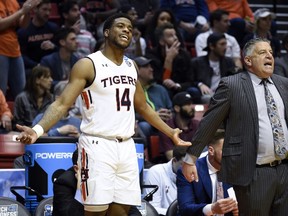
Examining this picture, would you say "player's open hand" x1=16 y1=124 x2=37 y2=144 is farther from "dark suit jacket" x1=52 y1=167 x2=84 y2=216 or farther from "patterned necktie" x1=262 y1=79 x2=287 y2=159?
"patterned necktie" x1=262 y1=79 x2=287 y2=159

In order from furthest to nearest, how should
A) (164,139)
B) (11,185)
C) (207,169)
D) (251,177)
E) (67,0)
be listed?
(67,0)
(164,139)
(11,185)
(207,169)
(251,177)

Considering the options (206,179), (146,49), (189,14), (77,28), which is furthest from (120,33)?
(189,14)

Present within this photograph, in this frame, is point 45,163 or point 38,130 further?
point 45,163

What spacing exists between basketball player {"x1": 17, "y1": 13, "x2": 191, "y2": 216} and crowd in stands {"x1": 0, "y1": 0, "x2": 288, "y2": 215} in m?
2.30

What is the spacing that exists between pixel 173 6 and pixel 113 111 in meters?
8.15

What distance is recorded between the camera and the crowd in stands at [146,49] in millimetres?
10336

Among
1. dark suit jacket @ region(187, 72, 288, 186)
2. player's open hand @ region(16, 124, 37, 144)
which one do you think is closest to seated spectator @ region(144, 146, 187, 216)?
dark suit jacket @ region(187, 72, 288, 186)

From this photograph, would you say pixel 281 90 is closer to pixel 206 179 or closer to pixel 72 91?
pixel 206 179

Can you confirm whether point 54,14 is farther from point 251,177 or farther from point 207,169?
point 251,177

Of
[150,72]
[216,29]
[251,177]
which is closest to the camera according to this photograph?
[251,177]

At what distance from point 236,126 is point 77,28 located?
21.5ft

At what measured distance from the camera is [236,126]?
6441 millimetres

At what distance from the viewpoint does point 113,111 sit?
6.35 meters

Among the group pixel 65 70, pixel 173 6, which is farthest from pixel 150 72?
pixel 173 6
